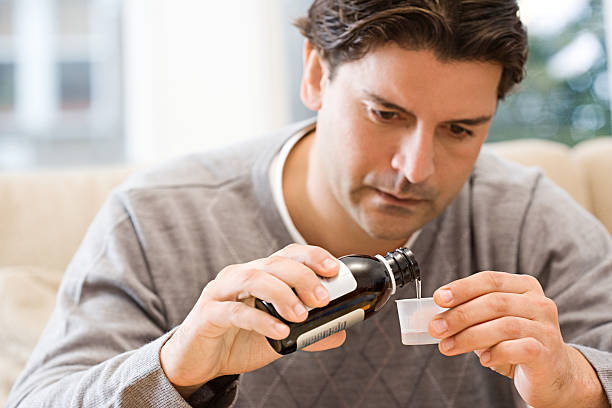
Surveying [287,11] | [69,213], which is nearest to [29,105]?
[287,11]

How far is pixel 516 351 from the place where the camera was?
3.22 feet

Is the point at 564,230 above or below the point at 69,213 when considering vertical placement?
above

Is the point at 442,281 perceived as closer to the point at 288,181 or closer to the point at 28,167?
the point at 288,181

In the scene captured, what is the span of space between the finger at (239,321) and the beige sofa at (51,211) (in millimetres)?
853

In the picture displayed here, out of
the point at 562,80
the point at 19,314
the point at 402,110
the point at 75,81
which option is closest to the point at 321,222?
the point at 402,110

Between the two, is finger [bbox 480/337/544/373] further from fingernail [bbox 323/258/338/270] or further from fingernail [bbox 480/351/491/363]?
fingernail [bbox 323/258/338/270]

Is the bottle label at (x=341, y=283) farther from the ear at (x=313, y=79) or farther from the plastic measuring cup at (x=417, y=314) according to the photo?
the ear at (x=313, y=79)

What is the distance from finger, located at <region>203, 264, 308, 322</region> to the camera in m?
0.87

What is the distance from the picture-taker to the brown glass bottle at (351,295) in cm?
90

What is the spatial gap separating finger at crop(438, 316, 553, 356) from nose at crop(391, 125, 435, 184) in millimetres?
345

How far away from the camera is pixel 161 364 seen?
3.43ft

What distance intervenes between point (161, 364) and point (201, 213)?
50 centimetres

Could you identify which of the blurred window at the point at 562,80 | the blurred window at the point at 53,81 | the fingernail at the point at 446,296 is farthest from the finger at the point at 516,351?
the blurred window at the point at 53,81

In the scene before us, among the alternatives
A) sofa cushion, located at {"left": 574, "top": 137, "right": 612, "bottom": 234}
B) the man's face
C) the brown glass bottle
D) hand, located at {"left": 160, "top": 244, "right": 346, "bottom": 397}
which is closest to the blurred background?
sofa cushion, located at {"left": 574, "top": 137, "right": 612, "bottom": 234}
